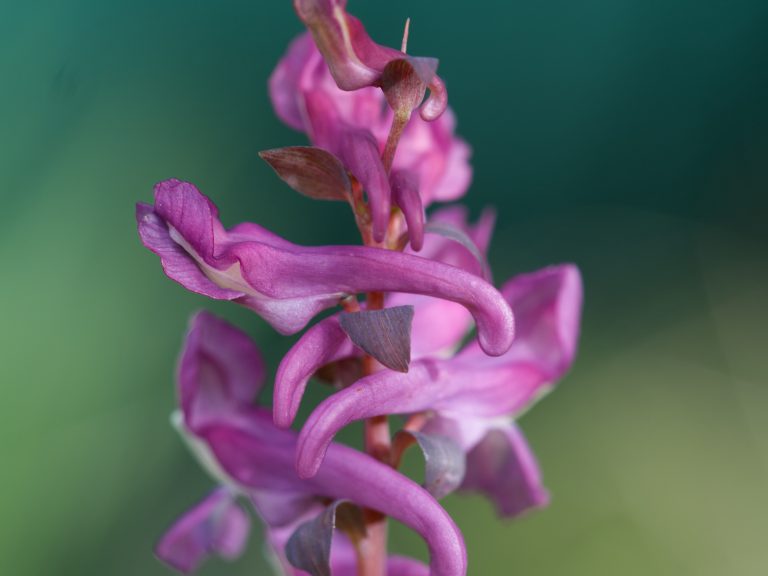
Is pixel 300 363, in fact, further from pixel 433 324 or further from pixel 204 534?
pixel 204 534

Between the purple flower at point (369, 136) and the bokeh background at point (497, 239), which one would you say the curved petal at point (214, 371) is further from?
the bokeh background at point (497, 239)

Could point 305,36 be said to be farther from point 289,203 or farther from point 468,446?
point 289,203

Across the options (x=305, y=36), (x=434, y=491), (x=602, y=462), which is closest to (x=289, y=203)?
(x=602, y=462)

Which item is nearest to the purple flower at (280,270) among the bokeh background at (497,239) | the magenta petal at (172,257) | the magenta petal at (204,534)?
the magenta petal at (172,257)

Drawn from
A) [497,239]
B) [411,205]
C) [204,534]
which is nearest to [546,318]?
[411,205]

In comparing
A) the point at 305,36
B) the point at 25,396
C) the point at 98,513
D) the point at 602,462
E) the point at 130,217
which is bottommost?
the point at 602,462

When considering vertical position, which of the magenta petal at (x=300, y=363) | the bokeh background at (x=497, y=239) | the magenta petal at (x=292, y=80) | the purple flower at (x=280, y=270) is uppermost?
the magenta petal at (x=292, y=80)
